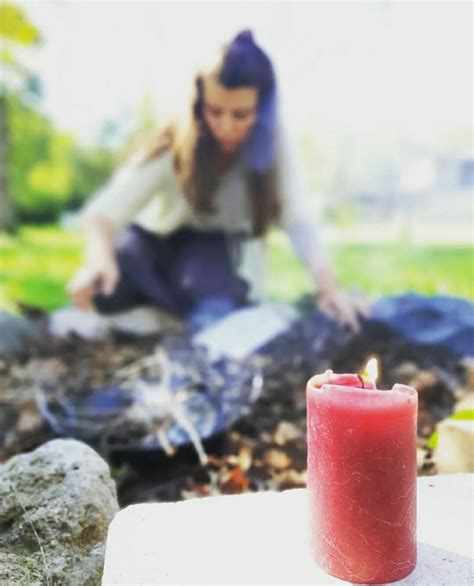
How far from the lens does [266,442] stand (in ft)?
5.12

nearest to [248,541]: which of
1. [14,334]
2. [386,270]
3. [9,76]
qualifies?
[14,334]

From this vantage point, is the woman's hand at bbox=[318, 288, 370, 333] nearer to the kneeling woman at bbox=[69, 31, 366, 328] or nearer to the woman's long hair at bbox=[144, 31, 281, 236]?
the kneeling woman at bbox=[69, 31, 366, 328]

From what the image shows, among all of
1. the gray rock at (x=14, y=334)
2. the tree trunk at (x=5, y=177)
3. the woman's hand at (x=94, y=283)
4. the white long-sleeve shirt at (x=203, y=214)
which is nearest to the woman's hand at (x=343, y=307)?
the white long-sleeve shirt at (x=203, y=214)

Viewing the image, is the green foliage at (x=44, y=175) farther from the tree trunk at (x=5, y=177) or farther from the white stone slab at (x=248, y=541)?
the white stone slab at (x=248, y=541)

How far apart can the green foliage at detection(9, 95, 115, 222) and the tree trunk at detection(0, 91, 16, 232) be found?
0.07 ft

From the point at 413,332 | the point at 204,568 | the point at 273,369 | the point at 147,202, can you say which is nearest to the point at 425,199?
the point at 413,332

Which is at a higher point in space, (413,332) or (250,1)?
(250,1)

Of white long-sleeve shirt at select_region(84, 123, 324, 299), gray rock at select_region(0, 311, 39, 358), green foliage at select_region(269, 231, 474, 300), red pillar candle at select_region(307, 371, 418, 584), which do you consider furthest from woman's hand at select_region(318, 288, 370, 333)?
red pillar candle at select_region(307, 371, 418, 584)

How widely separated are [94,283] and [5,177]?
35.4 inches

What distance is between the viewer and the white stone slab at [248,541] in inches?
27.1

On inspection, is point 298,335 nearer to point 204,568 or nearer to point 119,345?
point 119,345

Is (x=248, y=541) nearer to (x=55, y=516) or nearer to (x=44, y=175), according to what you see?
(x=55, y=516)

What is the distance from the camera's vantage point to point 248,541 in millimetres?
755

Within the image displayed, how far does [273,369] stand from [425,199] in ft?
4.99
